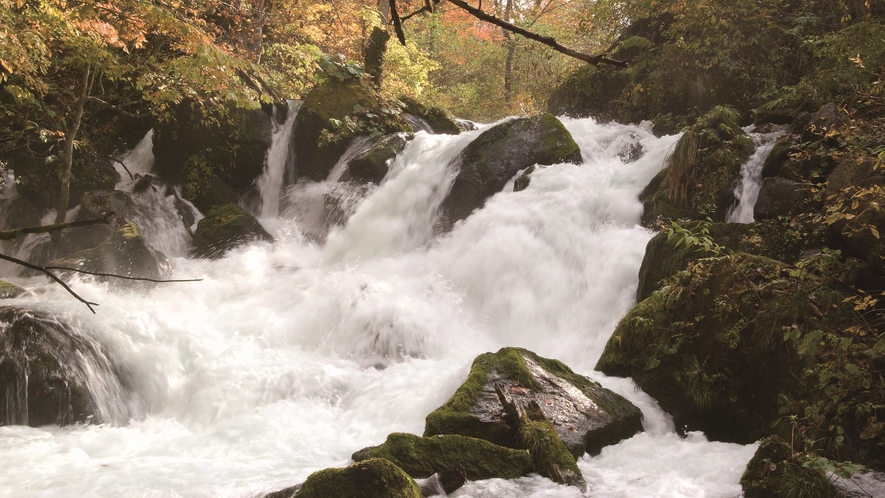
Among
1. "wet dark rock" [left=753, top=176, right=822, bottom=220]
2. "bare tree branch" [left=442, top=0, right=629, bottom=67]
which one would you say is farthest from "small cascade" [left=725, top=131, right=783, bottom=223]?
"bare tree branch" [left=442, top=0, right=629, bottom=67]

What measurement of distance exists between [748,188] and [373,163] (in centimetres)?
704

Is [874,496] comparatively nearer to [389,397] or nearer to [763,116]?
[389,397]

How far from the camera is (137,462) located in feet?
A: 16.5

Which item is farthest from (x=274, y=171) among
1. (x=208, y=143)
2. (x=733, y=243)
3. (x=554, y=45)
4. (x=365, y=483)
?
(x=554, y=45)

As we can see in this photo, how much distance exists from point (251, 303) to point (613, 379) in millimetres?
5684

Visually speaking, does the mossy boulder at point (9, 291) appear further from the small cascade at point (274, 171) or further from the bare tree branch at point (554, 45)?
the bare tree branch at point (554, 45)

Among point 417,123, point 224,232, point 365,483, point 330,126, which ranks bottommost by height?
point 365,483

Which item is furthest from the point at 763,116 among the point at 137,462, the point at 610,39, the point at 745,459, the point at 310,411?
the point at 137,462

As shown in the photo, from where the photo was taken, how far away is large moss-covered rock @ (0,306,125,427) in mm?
5719

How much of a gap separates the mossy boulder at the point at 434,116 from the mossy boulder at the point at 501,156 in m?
3.35

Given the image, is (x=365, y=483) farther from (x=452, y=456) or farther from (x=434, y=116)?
(x=434, y=116)

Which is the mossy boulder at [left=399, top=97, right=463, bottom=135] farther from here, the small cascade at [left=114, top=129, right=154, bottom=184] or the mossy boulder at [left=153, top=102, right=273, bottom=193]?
the small cascade at [left=114, top=129, right=154, bottom=184]

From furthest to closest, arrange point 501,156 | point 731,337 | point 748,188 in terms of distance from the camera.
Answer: point 501,156, point 748,188, point 731,337

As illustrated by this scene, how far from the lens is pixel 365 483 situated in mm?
3441
